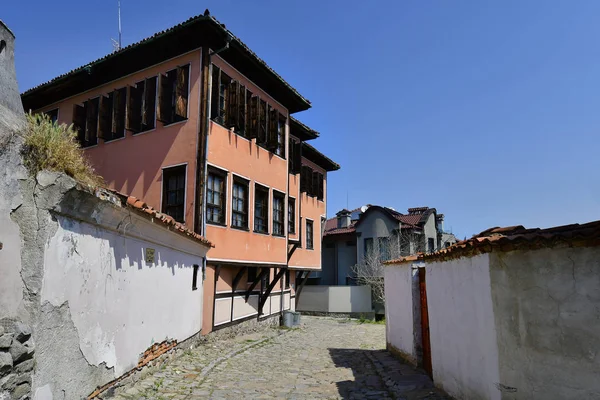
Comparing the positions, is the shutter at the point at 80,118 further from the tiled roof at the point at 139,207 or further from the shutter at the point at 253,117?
the tiled roof at the point at 139,207

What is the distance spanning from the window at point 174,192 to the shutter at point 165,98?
148cm

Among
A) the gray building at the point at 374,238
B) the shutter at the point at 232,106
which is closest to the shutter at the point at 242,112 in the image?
the shutter at the point at 232,106

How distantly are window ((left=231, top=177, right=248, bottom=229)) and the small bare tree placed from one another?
1262cm

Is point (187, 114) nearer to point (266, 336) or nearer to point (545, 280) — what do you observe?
point (266, 336)

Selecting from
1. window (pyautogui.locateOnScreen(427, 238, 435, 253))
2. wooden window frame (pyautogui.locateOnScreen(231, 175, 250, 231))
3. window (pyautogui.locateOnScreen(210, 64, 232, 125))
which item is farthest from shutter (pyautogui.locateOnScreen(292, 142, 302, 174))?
window (pyautogui.locateOnScreen(427, 238, 435, 253))

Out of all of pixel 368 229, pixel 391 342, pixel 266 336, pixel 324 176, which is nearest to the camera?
pixel 391 342

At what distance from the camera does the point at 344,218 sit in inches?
1220

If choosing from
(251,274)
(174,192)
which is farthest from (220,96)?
(251,274)

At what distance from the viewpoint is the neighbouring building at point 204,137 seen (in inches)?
463

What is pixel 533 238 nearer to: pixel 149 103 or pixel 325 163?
pixel 149 103

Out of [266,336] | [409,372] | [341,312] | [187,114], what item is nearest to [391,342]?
[409,372]

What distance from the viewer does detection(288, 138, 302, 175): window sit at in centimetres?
1819

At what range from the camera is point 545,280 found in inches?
162

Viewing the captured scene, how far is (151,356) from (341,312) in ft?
56.8
